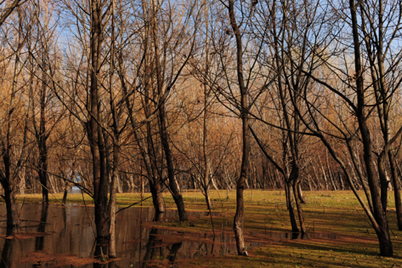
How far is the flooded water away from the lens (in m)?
7.04

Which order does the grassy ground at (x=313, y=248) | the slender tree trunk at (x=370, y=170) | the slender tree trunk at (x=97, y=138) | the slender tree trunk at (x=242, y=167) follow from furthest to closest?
the slender tree trunk at (x=97, y=138) < the slender tree trunk at (x=242, y=167) < the slender tree trunk at (x=370, y=170) < the grassy ground at (x=313, y=248)

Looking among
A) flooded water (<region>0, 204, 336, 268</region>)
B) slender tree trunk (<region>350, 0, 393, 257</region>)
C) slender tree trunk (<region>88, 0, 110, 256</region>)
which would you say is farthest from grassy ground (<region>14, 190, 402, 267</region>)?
slender tree trunk (<region>88, 0, 110, 256</region>)

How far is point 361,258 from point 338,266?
2.75ft

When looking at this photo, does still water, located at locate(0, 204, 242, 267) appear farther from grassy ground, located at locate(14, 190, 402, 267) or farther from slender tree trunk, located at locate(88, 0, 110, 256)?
grassy ground, located at locate(14, 190, 402, 267)

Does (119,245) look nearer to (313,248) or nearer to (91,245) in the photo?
(91,245)

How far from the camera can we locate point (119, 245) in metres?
8.72

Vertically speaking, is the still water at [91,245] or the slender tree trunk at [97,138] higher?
the slender tree trunk at [97,138]

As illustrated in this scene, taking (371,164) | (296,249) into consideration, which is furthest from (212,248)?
(371,164)

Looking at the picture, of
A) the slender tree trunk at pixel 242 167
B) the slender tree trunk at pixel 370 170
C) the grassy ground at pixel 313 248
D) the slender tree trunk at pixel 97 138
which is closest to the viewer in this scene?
the grassy ground at pixel 313 248

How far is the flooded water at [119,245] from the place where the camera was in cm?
704

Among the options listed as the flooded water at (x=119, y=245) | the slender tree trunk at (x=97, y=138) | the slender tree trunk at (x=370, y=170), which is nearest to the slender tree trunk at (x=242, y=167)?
the flooded water at (x=119, y=245)

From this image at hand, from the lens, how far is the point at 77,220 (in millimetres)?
13250

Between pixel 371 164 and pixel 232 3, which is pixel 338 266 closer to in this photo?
pixel 371 164

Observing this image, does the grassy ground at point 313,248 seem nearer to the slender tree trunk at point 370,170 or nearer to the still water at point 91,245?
the slender tree trunk at point 370,170
